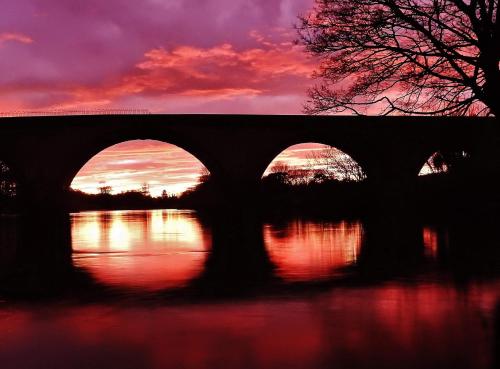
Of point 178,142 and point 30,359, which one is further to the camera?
point 178,142

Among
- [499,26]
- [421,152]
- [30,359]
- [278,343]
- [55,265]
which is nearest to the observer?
[30,359]

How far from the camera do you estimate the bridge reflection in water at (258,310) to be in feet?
15.0

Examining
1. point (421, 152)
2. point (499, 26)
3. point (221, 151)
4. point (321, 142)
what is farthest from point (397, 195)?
point (499, 26)

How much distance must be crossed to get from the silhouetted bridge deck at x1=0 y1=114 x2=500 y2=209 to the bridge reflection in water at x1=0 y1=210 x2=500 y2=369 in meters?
23.3

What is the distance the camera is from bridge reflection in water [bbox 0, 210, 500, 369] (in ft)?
15.0

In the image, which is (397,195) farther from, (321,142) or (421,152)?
(321,142)

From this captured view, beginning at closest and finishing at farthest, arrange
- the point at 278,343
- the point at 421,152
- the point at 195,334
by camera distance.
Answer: the point at 278,343 < the point at 195,334 < the point at 421,152

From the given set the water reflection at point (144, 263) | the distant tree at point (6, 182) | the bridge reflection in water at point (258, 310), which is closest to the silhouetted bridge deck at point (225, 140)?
the water reflection at point (144, 263)

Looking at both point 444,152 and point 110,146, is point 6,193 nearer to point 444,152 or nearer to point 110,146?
point 110,146

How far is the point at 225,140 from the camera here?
35.4m

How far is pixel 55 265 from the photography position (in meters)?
11.3

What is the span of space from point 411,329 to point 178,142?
32.2 m

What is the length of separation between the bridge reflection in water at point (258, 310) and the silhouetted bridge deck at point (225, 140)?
2327cm

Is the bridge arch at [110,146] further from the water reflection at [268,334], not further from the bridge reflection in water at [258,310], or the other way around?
the water reflection at [268,334]
